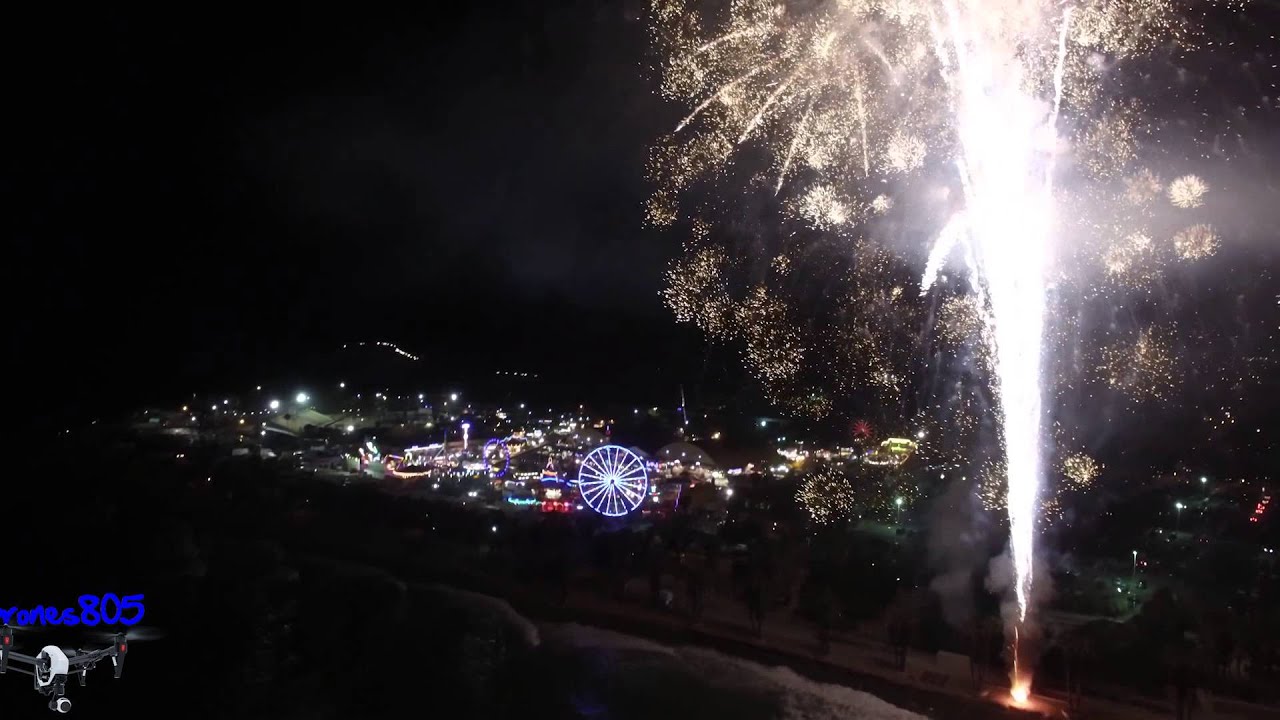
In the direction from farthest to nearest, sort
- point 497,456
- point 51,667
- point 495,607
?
point 497,456, point 495,607, point 51,667

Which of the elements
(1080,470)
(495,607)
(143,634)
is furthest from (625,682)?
(1080,470)

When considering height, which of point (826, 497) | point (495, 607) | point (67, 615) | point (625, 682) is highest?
point (826, 497)

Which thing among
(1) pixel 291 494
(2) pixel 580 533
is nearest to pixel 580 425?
(1) pixel 291 494

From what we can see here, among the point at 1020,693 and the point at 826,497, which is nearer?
the point at 1020,693

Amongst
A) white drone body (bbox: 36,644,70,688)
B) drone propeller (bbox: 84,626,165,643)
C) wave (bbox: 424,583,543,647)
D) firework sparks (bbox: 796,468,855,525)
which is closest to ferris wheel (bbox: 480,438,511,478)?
wave (bbox: 424,583,543,647)

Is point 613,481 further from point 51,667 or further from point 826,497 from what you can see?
point 51,667

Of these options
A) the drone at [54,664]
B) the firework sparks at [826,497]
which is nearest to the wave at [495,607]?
the firework sparks at [826,497]
